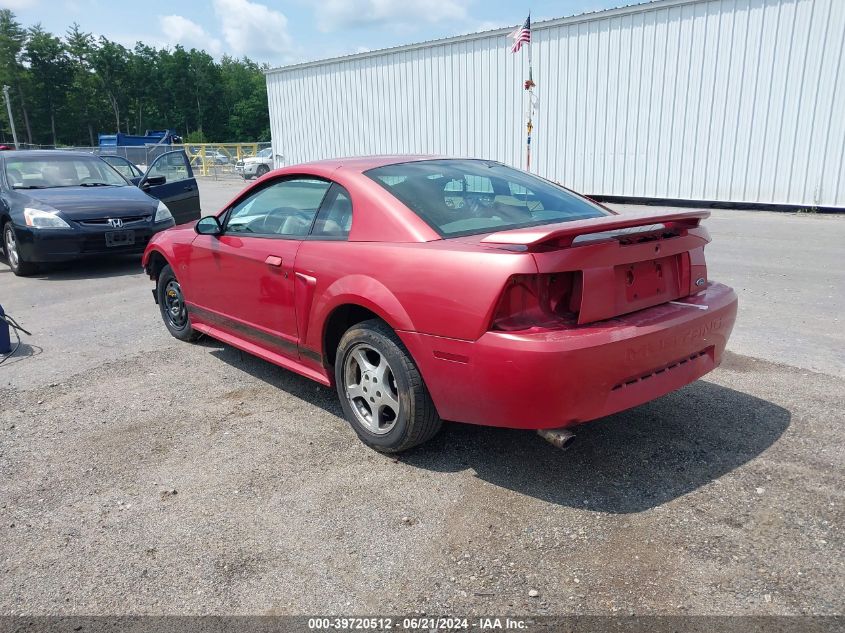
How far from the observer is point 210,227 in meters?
4.60

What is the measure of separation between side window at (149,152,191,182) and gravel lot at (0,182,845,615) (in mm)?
6977

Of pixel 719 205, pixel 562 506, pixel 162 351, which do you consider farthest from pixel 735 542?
pixel 719 205

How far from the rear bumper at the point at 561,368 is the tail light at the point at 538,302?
7 cm

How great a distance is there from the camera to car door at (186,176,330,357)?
3.90 metres

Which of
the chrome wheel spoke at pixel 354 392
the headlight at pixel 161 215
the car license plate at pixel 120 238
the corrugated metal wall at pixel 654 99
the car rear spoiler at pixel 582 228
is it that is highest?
the corrugated metal wall at pixel 654 99

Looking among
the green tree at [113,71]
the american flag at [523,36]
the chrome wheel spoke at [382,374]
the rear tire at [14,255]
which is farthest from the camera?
the green tree at [113,71]

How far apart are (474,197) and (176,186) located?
8.52 m

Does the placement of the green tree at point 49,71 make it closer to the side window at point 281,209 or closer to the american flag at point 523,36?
the american flag at point 523,36

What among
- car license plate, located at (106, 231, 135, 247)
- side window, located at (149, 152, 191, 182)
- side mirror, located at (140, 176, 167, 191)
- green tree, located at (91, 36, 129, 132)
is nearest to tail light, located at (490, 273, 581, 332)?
car license plate, located at (106, 231, 135, 247)

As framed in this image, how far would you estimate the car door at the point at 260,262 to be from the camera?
12.8ft

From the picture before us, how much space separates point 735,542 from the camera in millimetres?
2615

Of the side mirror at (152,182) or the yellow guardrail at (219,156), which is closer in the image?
the side mirror at (152,182)

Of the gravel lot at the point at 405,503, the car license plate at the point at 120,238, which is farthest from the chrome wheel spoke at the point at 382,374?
the car license plate at the point at 120,238

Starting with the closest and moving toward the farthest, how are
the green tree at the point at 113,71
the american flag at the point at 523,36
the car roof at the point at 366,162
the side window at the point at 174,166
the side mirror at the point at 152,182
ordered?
the car roof at the point at 366,162 → the side mirror at the point at 152,182 → the side window at the point at 174,166 → the american flag at the point at 523,36 → the green tree at the point at 113,71
